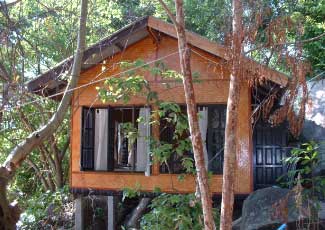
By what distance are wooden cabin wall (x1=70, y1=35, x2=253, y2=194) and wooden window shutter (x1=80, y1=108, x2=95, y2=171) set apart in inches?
3.8

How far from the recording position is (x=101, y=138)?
10133mm

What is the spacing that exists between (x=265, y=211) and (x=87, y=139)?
4522 mm

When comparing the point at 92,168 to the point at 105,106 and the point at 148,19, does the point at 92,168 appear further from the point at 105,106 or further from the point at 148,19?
the point at 148,19

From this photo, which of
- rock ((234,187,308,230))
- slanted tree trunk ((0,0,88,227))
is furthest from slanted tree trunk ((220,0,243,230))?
slanted tree trunk ((0,0,88,227))

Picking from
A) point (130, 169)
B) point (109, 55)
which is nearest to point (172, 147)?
point (130, 169)

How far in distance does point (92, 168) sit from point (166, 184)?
1764mm

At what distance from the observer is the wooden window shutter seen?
1029cm

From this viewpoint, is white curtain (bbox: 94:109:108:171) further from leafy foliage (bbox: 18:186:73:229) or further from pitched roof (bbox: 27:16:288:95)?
leafy foliage (bbox: 18:186:73:229)

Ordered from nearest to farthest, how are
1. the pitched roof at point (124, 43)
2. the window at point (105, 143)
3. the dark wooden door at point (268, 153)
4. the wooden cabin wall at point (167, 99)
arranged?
1. the pitched roof at point (124, 43)
2. the wooden cabin wall at point (167, 99)
3. the window at point (105, 143)
4. the dark wooden door at point (268, 153)

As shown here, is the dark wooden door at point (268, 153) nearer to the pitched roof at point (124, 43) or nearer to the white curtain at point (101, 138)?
the pitched roof at point (124, 43)

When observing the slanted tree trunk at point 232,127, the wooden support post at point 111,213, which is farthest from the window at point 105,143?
the slanted tree trunk at point 232,127

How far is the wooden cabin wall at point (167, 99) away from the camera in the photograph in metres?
9.39

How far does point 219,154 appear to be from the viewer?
952cm

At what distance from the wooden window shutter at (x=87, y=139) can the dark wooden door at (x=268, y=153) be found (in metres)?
3.69
